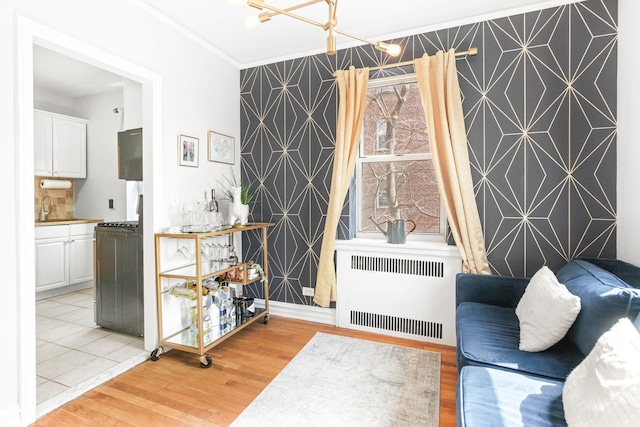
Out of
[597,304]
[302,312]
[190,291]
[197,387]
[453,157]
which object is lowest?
[197,387]

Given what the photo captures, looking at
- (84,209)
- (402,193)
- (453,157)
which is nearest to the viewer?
(453,157)

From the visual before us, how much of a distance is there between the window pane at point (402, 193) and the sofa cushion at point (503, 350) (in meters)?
1.03

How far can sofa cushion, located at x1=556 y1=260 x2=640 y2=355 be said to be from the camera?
137 cm

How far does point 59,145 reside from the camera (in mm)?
4258

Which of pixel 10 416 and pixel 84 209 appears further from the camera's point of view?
pixel 84 209

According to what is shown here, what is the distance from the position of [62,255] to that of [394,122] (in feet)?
13.7

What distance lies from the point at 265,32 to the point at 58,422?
303cm

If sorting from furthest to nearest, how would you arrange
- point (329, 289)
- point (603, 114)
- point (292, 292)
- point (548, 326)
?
point (292, 292), point (329, 289), point (603, 114), point (548, 326)

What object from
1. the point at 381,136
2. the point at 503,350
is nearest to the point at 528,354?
Result: the point at 503,350

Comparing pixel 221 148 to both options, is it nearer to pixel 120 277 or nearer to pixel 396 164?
pixel 120 277

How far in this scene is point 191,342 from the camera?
2504mm

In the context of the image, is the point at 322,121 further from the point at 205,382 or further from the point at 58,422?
the point at 58,422

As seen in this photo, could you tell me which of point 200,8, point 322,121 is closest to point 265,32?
point 200,8

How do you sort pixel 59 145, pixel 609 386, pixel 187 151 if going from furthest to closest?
1. pixel 59 145
2. pixel 187 151
3. pixel 609 386
